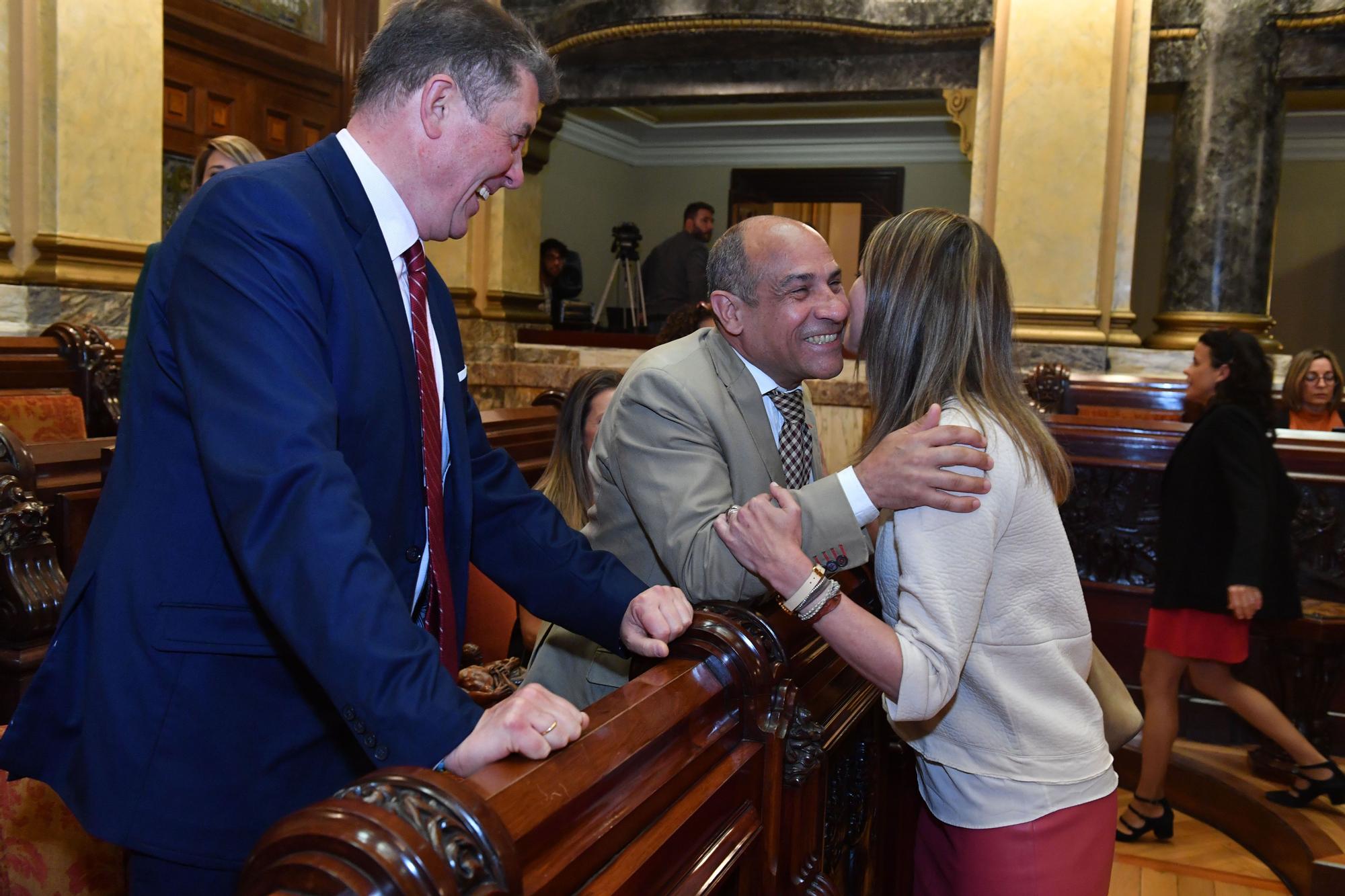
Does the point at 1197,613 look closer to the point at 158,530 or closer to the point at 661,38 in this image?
the point at 158,530

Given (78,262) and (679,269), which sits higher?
(679,269)

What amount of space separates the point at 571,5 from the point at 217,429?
8083 mm

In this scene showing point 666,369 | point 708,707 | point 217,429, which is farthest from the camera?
point 666,369

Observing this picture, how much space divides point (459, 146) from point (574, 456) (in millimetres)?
1801

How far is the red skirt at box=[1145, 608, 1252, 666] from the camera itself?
3627 mm

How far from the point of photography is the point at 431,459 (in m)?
1.38

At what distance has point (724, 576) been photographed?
164 cm

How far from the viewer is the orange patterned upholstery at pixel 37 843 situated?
62.4 inches

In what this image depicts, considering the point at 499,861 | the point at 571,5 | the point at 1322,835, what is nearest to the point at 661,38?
the point at 571,5

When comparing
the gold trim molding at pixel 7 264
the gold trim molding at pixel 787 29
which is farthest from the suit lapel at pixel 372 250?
the gold trim molding at pixel 787 29

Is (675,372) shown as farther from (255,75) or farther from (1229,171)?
(1229,171)

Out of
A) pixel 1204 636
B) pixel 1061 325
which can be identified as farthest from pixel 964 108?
pixel 1204 636

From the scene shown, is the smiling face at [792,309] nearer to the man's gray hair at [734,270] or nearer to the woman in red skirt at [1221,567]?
the man's gray hair at [734,270]

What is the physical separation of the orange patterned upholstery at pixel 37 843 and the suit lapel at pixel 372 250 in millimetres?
851
